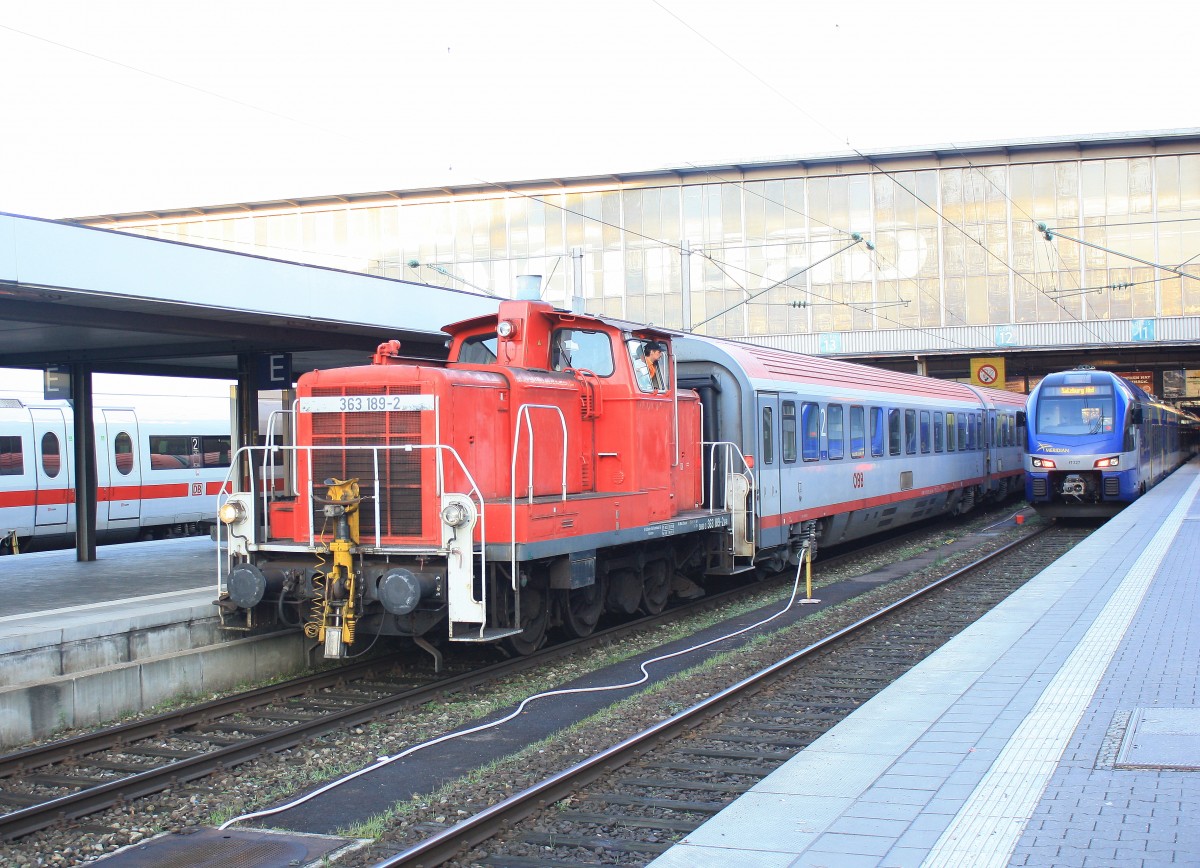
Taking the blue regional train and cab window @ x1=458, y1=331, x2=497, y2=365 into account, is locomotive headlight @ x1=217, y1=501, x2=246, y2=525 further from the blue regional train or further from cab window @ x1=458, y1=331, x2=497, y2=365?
the blue regional train

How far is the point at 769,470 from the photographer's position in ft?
46.6

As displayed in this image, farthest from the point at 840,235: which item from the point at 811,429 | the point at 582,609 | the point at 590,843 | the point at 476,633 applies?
the point at 590,843

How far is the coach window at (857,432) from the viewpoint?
1778 centimetres

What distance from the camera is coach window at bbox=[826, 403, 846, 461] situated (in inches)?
660

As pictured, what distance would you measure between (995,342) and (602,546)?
30401mm

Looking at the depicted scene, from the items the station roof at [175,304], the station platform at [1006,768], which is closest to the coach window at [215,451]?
the station roof at [175,304]

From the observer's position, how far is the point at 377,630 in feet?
Result: 29.4

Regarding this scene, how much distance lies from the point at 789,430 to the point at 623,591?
4.65 m

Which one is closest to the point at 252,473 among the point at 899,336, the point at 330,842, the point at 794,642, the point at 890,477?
the point at 330,842

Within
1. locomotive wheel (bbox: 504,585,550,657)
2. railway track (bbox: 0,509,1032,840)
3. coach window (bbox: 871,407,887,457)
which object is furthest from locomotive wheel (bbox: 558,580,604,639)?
coach window (bbox: 871,407,887,457)

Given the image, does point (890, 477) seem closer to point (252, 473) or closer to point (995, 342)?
point (252, 473)

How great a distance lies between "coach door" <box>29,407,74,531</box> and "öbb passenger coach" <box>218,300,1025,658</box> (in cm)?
1091

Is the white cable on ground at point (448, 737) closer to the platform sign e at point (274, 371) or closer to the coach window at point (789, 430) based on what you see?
the coach window at point (789, 430)

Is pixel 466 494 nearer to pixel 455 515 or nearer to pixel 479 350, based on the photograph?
pixel 455 515
